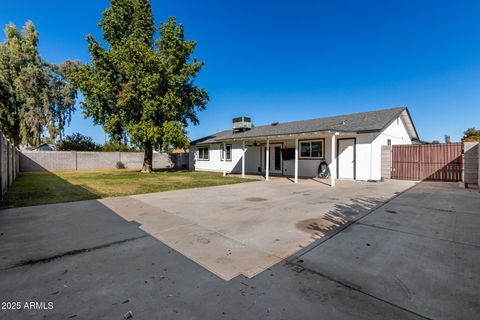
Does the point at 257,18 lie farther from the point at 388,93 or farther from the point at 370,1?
the point at 388,93

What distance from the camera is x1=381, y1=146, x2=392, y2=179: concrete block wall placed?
12.4 metres

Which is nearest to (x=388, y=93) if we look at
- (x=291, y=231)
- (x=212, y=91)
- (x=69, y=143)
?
(x=212, y=91)

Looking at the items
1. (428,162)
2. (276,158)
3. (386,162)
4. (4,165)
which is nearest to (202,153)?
(276,158)

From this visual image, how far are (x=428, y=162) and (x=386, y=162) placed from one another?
190 cm

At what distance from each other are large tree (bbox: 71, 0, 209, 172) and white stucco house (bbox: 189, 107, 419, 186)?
4711mm

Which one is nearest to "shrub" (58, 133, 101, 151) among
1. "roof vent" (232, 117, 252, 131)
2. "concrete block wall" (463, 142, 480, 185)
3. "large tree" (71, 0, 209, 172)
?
"large tree" (71, 0, 209, 172)

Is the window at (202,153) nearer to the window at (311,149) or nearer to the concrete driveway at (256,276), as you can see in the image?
the window at (311,149)

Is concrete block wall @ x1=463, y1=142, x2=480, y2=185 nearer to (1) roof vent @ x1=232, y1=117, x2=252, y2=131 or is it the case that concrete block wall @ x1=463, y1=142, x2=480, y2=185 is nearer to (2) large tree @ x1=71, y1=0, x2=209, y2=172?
(1) roof vent @ x1=232, y1=117, x2=252, y2=131

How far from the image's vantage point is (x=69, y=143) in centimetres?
2358

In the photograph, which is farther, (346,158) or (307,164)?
(307,164)

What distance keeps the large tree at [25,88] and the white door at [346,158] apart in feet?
91.1

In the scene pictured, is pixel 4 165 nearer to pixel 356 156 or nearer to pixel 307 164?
pixel 307 164

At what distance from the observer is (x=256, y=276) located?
251 cm

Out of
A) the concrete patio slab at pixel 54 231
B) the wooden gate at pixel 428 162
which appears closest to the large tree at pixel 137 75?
the concrete patio slab at pixel 54 231
